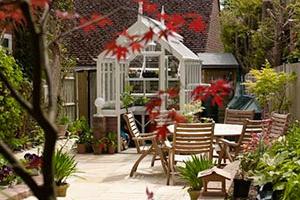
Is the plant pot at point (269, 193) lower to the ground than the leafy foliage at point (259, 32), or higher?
lower

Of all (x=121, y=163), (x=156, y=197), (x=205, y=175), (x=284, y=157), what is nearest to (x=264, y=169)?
(x=284, y=157)

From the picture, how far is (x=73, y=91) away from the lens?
17531 mm

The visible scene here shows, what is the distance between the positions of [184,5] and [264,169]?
57.8 feet

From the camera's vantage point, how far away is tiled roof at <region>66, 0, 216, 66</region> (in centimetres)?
2017

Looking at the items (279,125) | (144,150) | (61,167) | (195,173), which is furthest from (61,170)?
(279,125)

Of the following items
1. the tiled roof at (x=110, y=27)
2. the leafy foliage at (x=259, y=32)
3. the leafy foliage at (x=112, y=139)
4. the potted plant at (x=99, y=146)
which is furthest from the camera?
the tiled roof at (x=110, y=27)

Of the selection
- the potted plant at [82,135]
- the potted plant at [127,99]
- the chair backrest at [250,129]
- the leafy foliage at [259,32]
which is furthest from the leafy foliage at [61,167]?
the leafy foliage at [259,32]

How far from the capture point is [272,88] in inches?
496

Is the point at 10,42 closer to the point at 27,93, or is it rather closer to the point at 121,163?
the point at 27,93

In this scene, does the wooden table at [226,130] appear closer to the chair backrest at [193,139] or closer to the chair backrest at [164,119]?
the chair backrest at [193,139]

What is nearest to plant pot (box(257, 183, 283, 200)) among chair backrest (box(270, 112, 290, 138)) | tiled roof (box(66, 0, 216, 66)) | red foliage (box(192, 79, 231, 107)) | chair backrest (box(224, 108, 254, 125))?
red foliage (box(192, 79, 231, 107))

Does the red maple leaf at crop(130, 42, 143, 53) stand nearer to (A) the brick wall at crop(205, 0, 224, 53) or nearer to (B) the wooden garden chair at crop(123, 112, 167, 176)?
(B) the wooden garden chair at crop(123, 112, 167, 176)

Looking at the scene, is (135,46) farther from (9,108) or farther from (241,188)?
(9,108)

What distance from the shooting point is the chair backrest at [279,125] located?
931cm
